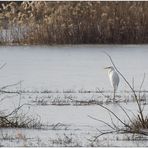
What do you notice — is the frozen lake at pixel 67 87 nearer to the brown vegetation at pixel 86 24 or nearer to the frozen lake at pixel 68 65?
the frozen lake at pixel 68 65

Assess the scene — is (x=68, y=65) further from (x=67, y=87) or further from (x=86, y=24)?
(x=86, y=24)

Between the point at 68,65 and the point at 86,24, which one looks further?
the point at 86,24

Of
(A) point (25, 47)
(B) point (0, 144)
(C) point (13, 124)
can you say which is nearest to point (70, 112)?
(C) point (13, 124)

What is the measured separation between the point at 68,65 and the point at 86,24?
469 centimetres

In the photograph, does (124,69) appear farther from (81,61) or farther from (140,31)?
(140,31)

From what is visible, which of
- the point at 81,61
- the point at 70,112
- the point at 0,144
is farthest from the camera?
the point at 81,61

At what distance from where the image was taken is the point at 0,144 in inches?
249

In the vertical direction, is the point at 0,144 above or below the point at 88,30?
above

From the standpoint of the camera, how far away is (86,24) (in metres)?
18.8

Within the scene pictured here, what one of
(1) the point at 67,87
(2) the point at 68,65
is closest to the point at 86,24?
(2) the point at 68,65

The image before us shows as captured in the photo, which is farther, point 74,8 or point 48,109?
point 74,8

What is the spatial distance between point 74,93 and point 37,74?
2.50m

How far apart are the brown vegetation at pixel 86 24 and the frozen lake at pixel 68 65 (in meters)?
0.59

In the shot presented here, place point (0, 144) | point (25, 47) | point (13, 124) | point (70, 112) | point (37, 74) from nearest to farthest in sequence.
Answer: point (0, 144) < point (13, 124) < point (70, 112) < point (37, 74) < point (25, 47)
